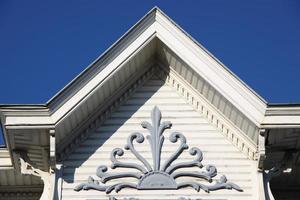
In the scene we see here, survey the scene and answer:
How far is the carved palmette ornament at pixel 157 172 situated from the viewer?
14188 mm

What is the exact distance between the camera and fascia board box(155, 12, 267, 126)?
14359 mm

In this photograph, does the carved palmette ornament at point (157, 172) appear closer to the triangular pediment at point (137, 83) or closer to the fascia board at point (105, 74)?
the triangular pediment at point (137, 83)

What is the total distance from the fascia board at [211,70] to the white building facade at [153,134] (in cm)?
2

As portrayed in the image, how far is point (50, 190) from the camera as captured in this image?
14039 millimetres

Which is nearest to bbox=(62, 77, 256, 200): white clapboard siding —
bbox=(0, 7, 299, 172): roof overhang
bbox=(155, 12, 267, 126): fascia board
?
bbox=(0, 7, 299, 172): roof overhang

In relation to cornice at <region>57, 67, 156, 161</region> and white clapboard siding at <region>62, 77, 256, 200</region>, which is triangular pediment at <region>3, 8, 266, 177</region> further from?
white clapboard siding at <region>62, 77, 256, 200</region>

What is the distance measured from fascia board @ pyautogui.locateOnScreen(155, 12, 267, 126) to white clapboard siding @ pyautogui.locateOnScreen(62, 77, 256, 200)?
83 cm

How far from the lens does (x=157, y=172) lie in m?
14.4

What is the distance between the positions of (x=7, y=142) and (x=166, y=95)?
3222 mm

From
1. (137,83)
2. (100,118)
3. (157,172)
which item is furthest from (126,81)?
(157,172)

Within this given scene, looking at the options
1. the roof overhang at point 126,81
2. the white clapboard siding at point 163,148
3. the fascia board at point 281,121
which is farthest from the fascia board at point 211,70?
the white clapboard siding at point 163,148

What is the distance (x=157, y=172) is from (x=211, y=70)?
2.15 m

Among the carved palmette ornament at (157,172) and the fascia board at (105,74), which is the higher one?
the fascia board at (105,74)

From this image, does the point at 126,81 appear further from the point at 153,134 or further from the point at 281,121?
the point at 281,121
